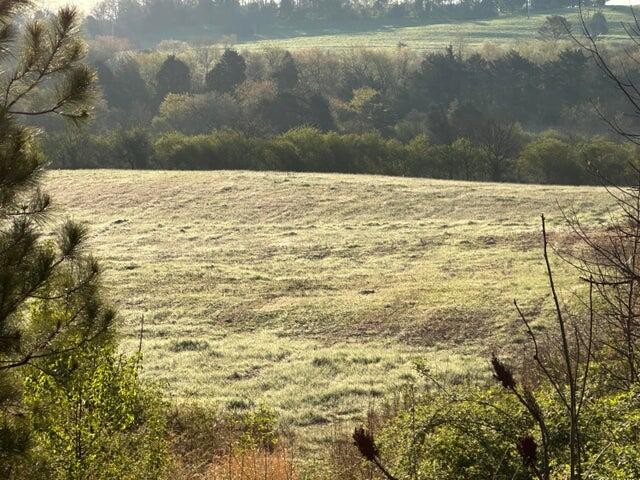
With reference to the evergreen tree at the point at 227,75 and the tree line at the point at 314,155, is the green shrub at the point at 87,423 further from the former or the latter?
the evergreen tree at the point at 227,75

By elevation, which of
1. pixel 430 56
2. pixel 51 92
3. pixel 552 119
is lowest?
pixel 552 119

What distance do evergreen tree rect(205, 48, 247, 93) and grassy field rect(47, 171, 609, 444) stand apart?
38.9 metres

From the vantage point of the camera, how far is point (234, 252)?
35.6 metres

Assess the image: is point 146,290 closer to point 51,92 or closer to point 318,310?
point 318,310

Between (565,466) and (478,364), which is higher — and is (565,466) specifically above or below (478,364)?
above

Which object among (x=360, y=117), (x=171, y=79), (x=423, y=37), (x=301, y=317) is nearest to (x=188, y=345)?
(x=301, y=317)

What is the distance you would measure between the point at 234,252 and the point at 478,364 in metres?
17.1

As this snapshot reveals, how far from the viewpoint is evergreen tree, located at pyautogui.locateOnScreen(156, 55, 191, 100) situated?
302ft

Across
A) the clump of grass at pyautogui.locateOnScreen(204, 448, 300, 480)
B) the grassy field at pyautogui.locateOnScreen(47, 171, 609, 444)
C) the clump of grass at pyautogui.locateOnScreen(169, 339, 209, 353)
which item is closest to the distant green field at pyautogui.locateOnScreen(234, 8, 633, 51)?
the grassy field at pyautogui.locateOnScreen(47, 171, 609, 444)

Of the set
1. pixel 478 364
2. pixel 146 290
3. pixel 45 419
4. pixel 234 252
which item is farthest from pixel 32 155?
pixel 234 252

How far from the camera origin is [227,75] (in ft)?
300

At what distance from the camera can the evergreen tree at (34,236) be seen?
23.9 feet

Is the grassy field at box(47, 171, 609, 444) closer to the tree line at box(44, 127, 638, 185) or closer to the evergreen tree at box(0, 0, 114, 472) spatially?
the evergreen tree at box(0, 0, 114, 472)

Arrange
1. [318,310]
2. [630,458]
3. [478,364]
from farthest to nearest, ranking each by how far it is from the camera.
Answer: [318,310]
[478,364]
[630,458]
